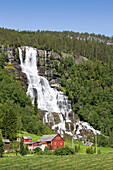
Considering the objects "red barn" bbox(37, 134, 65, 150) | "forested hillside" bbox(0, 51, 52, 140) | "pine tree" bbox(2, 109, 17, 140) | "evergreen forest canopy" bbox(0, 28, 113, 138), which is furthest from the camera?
"evergreen forest canopy" bbox(0, 28, 113, 138)

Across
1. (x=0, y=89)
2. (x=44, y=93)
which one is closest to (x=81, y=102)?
(x=44, y=93)

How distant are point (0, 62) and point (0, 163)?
86086mm

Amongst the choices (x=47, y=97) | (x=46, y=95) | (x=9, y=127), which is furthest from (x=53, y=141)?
(x=46, y=95)

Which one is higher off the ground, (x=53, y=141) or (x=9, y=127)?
(x=9, y=127)

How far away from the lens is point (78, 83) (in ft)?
440

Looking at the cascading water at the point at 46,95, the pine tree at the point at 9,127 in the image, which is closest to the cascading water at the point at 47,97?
the cascading water at the point at 46,95

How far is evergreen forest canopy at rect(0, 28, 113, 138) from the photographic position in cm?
10506

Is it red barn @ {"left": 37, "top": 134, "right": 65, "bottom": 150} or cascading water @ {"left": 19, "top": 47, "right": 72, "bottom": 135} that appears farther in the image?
cascading water @ {"left": 19, "top": 47, "right": 72, "bottom": 135}

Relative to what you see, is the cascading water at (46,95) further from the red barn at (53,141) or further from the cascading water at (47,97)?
the red barn at (53,141)

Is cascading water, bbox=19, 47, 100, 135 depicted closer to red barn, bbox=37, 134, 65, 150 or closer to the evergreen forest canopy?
the evergreen forest canopy

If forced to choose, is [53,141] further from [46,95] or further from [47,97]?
[46,95]

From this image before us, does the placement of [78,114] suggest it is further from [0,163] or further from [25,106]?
[0,163]

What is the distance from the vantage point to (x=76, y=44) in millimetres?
171625

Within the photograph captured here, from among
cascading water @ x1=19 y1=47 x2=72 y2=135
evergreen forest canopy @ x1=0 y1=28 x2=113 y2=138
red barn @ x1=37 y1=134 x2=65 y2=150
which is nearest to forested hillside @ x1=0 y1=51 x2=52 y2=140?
evergreen forest canopy @ x1=0 y1=28 x2=113 y2=138
